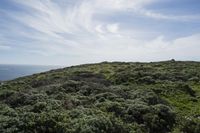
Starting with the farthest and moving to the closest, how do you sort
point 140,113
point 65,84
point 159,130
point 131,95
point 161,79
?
1. point 161,79
2. point 65,84
3. point 131,95
4. point 140,113
5. point 159,130

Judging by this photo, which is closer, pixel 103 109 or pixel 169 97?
pixel 103 109

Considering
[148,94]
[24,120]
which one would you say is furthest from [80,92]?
[24,120]

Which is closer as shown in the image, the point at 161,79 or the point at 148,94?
the point at 148,94

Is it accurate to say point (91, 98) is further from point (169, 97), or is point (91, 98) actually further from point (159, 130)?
point (169, 97)

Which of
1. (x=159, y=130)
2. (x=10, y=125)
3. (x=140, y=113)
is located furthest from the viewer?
(x=140, y=113)

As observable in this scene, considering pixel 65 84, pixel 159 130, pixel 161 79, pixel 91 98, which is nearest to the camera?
pixel 159 130

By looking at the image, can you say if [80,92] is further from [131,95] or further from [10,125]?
[10,125]

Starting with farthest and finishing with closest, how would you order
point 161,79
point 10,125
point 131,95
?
point 161,79 < point 131,95 < point 10,125

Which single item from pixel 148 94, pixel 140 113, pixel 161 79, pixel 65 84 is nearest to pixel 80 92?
pixel 65 84

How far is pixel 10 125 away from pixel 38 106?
3253 millimetres

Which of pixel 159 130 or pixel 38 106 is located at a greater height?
pixel 38 106

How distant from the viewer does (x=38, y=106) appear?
55.1 feet

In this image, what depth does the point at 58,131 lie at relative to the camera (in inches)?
539

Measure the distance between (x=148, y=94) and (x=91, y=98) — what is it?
433 centimetres
